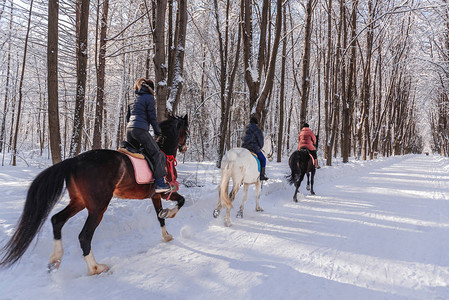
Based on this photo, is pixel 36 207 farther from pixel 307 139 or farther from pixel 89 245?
pixel 307 139

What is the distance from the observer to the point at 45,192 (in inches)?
109

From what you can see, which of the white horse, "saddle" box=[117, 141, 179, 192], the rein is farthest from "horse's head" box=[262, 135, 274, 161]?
"saddle" box=[117, 141, 179, 192]

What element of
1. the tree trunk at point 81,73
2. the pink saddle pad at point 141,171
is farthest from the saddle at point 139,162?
the tree trunk at point 81,73

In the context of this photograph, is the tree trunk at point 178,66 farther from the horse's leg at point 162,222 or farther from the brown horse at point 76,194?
the brown horse at point 76,194

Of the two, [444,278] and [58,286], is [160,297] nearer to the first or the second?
[58,286]

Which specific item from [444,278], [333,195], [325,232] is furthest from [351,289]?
[333,195]

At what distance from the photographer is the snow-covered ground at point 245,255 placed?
2.67 m

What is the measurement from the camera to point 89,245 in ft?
9.56

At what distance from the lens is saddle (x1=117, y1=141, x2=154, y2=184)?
11.6ft

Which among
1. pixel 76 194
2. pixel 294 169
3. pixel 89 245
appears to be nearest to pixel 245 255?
pixel 89 245

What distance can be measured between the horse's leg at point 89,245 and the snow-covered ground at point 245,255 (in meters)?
0.10

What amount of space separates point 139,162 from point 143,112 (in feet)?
2.71

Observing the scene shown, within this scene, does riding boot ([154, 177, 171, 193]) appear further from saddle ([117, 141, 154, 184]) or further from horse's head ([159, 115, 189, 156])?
horse's head ([159, 115, 189, 156])

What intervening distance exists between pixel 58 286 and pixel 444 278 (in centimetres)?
458
